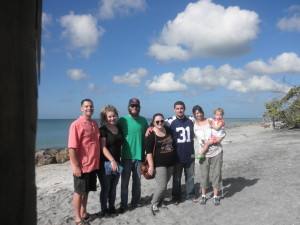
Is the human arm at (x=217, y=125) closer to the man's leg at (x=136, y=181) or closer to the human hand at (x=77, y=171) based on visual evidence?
the man's leg at (x=136, y=181)

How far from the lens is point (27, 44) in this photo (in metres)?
0.92

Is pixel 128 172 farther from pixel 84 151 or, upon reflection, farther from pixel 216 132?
pixel 216 132

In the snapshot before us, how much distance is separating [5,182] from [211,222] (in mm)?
4461

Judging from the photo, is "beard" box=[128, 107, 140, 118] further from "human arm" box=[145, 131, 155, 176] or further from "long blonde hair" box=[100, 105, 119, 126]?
"human arm" box=[145, 131, 155, 176]

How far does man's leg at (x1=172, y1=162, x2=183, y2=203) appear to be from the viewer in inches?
210

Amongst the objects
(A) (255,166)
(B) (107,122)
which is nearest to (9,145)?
(B) (107,122)

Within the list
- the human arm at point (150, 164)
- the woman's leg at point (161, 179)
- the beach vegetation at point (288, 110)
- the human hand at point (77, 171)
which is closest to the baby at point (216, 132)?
the woman's leg at point (161, 179)

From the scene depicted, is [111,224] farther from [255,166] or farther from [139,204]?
[255,166]

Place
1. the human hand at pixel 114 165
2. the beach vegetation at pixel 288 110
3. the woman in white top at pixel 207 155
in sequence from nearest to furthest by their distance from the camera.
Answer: the human hand at pixel 114 165 < the woman in white top at pixel 207 155 < the beach vegetation at pixel 288 110

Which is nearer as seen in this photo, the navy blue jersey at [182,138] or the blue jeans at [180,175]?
the navy blue jersey at [182,138]

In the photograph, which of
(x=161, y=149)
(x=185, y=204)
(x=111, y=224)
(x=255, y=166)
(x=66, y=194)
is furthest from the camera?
(x=255, y=166)

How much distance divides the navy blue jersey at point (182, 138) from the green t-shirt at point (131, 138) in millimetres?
701

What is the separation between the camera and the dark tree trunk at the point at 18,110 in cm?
82

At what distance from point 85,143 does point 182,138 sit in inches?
76.7
